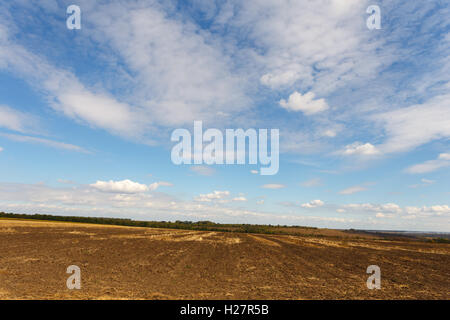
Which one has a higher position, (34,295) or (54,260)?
(34,295)

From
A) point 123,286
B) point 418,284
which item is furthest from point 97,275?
point 418,284

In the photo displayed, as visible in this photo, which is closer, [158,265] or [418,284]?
[418,284]

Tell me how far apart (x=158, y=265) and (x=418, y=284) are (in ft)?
62.8

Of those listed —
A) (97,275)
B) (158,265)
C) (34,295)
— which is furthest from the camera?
(158,265)
